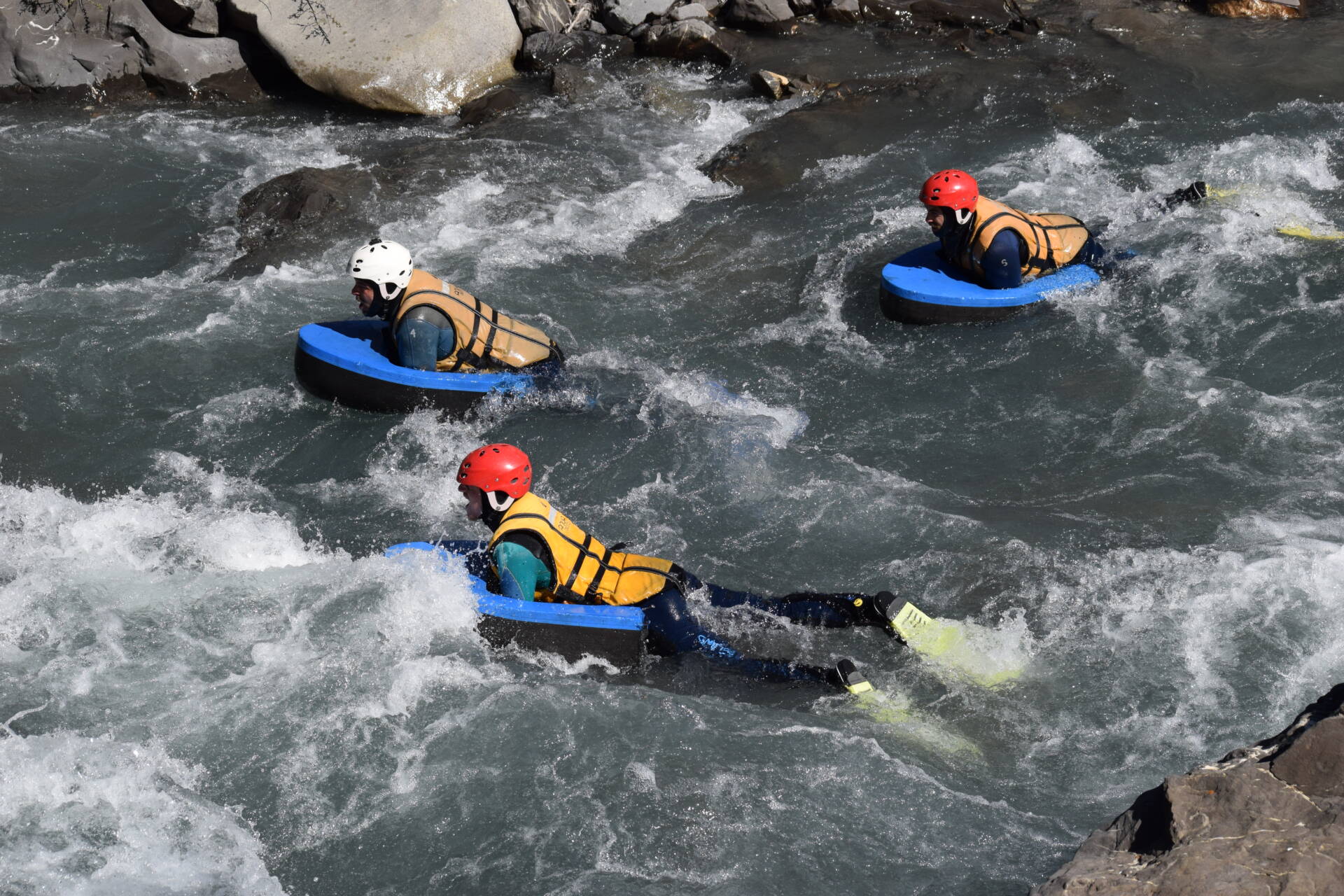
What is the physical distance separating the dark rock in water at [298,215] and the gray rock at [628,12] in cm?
420

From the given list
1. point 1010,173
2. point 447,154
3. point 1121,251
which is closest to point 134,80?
point 447,154

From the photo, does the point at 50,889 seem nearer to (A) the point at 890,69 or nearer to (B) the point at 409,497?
(B) the point at 409,497

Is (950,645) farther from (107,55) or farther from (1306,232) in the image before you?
(107,55)

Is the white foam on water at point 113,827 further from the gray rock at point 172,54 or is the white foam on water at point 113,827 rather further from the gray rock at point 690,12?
the gray rock at point 690,12

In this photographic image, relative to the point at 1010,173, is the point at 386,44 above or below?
above

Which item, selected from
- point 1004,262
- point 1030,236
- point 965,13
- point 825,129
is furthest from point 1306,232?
point 965,13

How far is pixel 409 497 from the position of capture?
762 cm

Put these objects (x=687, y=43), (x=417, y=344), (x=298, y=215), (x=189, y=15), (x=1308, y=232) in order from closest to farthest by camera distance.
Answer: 1. (x=417, y=344)
2. (x=1308, y=232)
3. (x=298, y=215)
4. (x=189, y=15)
5. (x=687, y=43)

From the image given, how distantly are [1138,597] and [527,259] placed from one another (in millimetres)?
5747

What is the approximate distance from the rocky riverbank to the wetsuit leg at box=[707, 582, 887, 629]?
820 centimetres

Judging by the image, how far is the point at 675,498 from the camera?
7523 millimetres

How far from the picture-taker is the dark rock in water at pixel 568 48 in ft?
44.1

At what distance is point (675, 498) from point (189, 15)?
9083 millimetres

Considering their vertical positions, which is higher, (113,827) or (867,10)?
(867,10)
